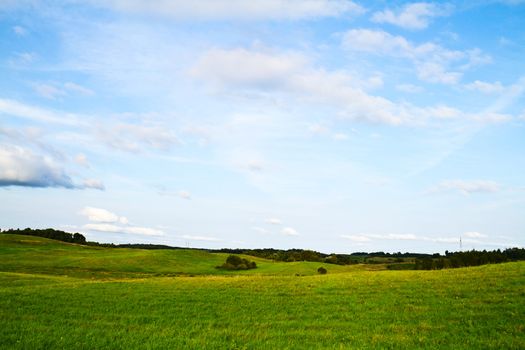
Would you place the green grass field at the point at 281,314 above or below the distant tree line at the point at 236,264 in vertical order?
above

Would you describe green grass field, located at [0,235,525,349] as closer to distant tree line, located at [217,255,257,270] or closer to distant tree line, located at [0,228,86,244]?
distant tree line, located at [217,255,257,270]

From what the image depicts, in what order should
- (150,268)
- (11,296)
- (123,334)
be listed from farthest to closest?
(150,268) → (11,296) → (123,334)

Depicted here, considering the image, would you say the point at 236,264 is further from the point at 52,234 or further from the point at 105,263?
the point at 52,234

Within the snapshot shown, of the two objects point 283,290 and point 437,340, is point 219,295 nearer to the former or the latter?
point 283,290

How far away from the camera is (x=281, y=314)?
23781 millimetres

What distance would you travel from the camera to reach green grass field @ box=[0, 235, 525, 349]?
1646 cm

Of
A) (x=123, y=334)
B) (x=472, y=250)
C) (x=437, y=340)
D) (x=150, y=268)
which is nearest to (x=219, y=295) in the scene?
(x=123, y=334)

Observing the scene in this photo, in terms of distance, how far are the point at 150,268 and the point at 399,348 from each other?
8331 cm

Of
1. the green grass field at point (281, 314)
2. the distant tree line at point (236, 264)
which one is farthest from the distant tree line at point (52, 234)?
the green grass field at point (281, 314)

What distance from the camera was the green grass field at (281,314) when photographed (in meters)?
16.5

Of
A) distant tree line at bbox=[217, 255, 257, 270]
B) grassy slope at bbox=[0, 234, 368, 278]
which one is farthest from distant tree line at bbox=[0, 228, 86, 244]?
distant tree line at bbox=[217, 255, 257, 270]

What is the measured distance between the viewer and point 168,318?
23203 mm

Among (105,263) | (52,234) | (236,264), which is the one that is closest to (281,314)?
(105,263)

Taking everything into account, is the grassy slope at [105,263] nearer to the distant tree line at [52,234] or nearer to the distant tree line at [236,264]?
the distant tree line at [236,264]
